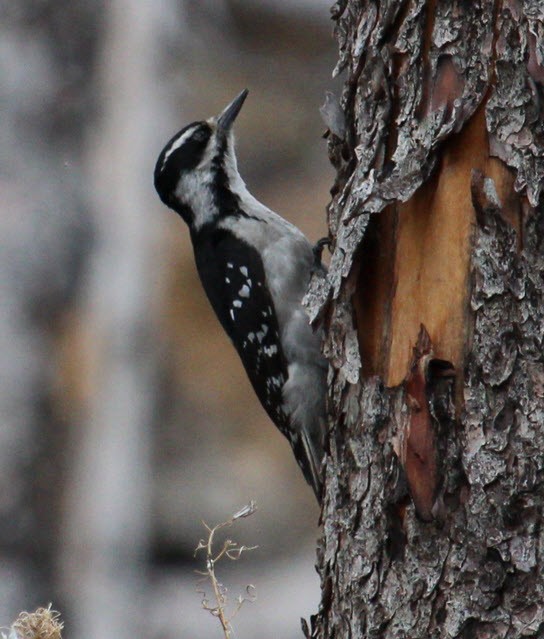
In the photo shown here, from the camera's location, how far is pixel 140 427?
16.6 feet

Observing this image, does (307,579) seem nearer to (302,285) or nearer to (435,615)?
(302,285)

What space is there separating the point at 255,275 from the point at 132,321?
62.7 inches

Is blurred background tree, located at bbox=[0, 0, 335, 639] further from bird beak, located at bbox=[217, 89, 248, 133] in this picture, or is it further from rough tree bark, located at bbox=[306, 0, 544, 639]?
rough tree bark, located at bbox=[306, 0, 544, 639]

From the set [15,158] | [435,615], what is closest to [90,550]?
[15,158]

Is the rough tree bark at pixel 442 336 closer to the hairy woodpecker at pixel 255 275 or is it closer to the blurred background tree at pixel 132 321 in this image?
the hairy woodpecker at pixel 255 275

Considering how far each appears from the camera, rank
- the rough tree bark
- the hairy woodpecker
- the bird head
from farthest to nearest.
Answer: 1. the bird head
2. the hairy woodpecker
3. the rough tree bark

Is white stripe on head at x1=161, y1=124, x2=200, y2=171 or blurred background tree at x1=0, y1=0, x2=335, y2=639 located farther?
blurred background tree at x1=0, y1=0, x2=335, y2=639

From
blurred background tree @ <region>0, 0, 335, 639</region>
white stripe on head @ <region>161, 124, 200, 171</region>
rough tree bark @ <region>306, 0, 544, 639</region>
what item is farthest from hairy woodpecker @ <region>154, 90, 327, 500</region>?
blurred background tree @ <region>0, 0, 335, 639</region>

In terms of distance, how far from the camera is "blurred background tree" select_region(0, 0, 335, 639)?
502 centimetres

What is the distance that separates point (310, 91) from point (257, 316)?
1878 mm

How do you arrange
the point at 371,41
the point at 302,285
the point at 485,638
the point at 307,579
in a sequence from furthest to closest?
the point at 307,579 → the point at 302,285 → the point at 371,41 → the point at 485,638

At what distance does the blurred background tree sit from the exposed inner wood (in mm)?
2467

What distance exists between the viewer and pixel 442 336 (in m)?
2.25

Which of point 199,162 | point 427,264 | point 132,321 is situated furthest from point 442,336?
point 132,321
